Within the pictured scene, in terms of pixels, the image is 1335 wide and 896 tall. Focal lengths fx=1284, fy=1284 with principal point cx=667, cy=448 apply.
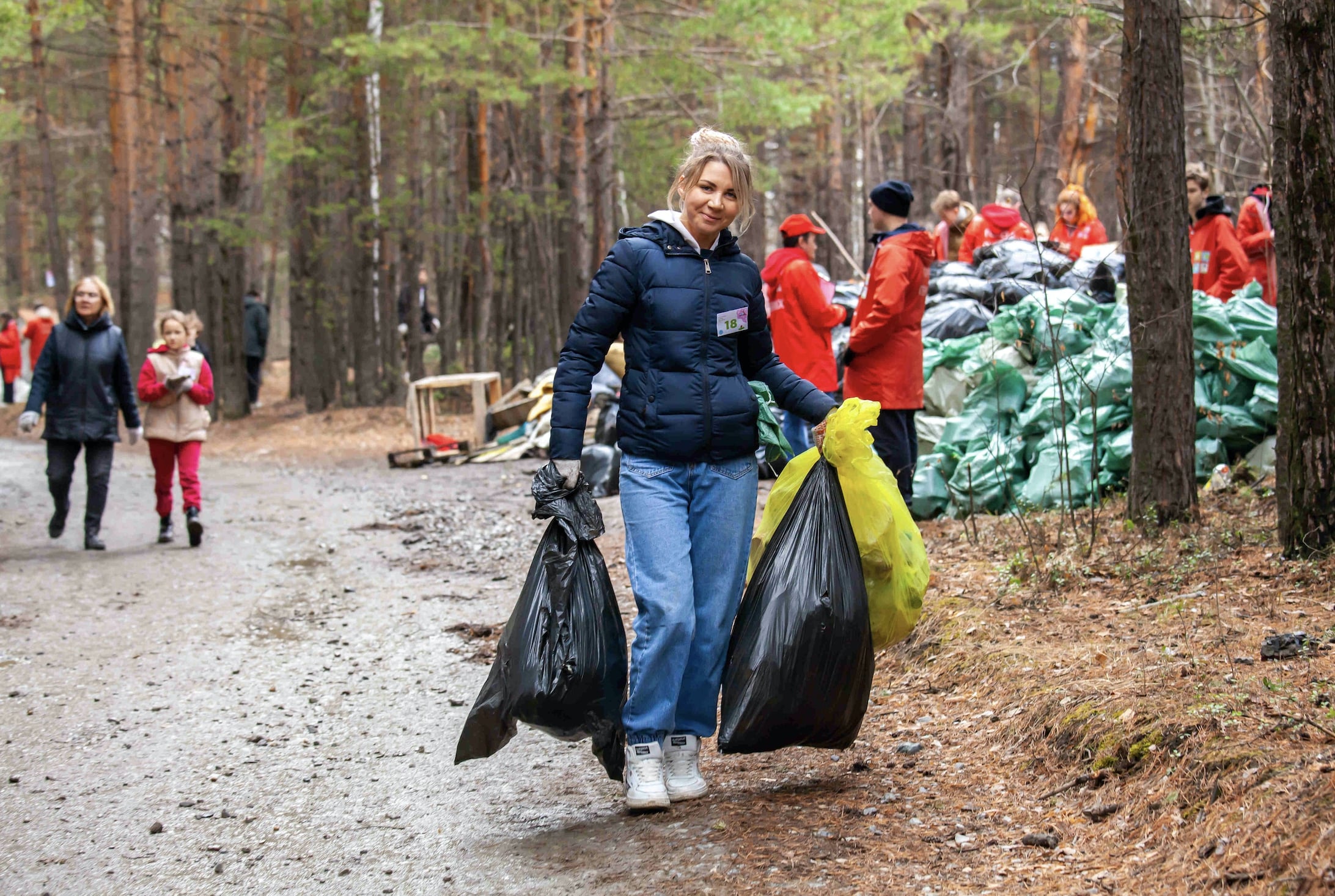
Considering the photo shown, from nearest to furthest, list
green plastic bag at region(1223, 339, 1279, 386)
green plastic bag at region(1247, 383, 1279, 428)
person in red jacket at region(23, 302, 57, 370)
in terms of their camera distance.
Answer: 1. green plastic bag at region(1247, 383, 1279, 428)
2. green plastic bag at region(1223, 339, 1279, 386)
3. person in red jacket at region(23, 302, 57, 370)

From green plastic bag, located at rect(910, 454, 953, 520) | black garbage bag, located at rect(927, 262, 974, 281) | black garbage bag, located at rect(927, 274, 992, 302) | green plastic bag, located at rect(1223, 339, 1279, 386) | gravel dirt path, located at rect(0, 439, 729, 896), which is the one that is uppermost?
black garbage bag, located at rect(927, 262, 974, 281)

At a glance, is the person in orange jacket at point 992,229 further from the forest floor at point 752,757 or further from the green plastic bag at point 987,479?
the forest floor at point 752,757

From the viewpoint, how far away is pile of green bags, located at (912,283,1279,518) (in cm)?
793

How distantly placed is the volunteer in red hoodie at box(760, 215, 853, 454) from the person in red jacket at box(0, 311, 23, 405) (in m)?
23.2

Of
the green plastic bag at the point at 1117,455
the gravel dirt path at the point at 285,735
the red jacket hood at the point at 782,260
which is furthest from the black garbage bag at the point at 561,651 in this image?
the green plastic bag at the point at 1117,455

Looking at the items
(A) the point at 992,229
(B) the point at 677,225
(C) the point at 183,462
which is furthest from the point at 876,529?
(A) the point at 992,229

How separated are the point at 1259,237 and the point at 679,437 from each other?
7259 mm

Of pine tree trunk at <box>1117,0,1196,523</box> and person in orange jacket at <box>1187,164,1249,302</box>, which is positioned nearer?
pine tree trunk at <box>1117,0,1196,523</box>

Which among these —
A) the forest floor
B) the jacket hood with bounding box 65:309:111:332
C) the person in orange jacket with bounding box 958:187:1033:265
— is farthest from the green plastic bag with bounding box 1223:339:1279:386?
the jacket hood with bounding box 65:309:111:332

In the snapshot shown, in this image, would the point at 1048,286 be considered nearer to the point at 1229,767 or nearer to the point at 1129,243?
the point at 1129,243

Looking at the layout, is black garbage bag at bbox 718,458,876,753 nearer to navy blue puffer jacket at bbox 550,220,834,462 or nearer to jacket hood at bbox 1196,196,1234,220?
navy blue puffer jacket at bbox 550,220,834,462

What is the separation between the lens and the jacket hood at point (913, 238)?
290 inches

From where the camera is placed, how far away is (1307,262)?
203 inches

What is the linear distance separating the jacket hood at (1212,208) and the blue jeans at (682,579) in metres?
6.51
